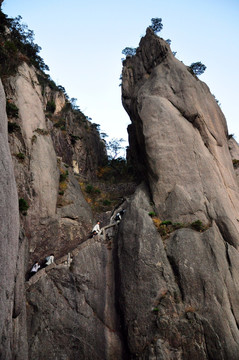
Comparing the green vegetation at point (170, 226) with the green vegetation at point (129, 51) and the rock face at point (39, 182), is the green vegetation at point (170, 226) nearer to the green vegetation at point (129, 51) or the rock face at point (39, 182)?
the rock face at point (39, 182)

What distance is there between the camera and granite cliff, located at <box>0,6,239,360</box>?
64.4 ft

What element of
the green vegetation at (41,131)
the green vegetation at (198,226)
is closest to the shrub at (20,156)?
the green vegetation at (41,131)

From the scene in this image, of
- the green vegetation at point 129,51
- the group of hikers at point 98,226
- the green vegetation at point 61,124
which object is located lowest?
the group of hikers at point 98,226

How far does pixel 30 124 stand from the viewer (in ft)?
107

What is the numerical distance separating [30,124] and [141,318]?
70.7 ft

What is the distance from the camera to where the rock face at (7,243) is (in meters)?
13.7

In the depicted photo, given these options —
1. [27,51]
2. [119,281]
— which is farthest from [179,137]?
[27,51]

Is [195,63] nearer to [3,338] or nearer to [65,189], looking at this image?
[65,189]

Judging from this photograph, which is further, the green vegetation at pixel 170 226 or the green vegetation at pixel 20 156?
the green vegetation at pixel 20 156

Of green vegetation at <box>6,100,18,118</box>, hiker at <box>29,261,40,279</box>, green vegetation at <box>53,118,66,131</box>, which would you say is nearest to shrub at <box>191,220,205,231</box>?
hiker at <box>29,261,40,279</box>

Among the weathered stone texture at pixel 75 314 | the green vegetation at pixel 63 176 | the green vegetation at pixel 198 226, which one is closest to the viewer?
the weathered stone texture at pixel 75 314

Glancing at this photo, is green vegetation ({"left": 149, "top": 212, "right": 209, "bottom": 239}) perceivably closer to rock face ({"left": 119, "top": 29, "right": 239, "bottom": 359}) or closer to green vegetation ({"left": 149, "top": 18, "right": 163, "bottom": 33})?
rock face ({"left": 119, "top": 29, "right": 239, "bottom": 359})

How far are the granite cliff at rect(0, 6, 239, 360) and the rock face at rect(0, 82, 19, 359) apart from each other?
5cm

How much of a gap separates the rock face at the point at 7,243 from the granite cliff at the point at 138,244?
5 centimetres
